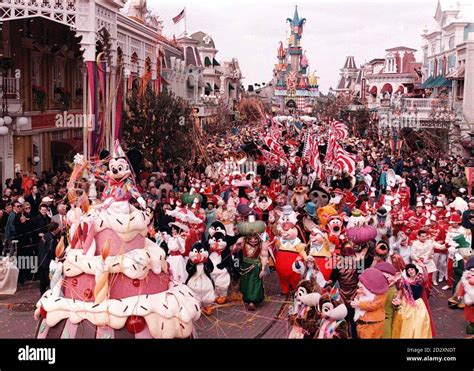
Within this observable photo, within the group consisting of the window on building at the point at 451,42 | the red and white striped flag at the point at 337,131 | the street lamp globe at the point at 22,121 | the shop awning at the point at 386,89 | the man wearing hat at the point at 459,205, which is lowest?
the man wearing hat at the point at 459,205

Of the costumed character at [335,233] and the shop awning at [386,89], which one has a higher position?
the shop awning at [386,89]

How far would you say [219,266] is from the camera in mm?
10586

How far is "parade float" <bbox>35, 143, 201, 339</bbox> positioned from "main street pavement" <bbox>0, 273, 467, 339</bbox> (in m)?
1.24

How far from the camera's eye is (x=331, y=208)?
1203 centimetres

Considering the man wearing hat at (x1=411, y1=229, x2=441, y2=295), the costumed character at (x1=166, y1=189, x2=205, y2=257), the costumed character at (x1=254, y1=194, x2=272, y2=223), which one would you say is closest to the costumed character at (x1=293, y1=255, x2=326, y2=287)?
the costumed character at (x1=166, y1=189, x2=205, y2=257)

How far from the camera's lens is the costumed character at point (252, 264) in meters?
10.4

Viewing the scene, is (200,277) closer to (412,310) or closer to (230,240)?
(230,240)

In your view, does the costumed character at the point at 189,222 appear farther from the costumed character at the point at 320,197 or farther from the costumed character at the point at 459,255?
the costumed character at the point at 459,255

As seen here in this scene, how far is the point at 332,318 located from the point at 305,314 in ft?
0.98

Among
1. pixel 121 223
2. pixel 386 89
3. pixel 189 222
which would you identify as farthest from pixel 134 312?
pixel 386 89

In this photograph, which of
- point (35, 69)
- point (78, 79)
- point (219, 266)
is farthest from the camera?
point (78, 79)

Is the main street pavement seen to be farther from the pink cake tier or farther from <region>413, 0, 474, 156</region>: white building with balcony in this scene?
<region>413, 0, 474, 156</region>: white building with balcony

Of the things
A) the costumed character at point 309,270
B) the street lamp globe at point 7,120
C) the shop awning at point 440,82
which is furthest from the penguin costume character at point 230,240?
the shop awning at point 440,82

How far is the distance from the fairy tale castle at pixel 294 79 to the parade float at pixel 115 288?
80.0 m
